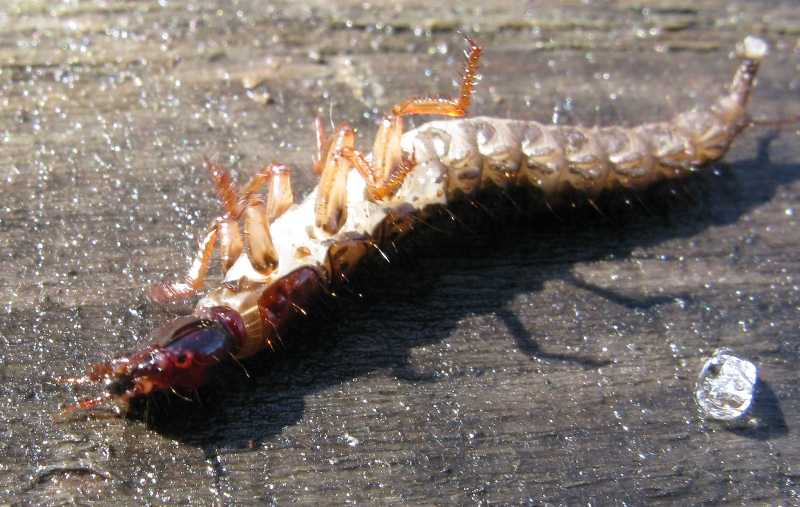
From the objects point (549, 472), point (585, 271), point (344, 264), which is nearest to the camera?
point (549, 472)

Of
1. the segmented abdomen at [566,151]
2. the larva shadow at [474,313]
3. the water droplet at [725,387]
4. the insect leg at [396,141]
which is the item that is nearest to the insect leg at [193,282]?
the larva shadow at [474,313]

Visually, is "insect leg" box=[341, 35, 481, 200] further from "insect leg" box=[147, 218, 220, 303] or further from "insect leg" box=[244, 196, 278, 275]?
"insect leg" box=[147, 218, 220, 303]

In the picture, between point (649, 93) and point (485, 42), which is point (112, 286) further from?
point (649, 93)

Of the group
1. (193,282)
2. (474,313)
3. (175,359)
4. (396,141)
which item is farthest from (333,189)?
(175,359)

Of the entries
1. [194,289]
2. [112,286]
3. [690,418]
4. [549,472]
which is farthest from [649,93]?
[112,286]

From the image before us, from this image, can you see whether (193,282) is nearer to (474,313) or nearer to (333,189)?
(333,189)

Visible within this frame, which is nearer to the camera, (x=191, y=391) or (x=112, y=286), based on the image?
(x=191, y=391)

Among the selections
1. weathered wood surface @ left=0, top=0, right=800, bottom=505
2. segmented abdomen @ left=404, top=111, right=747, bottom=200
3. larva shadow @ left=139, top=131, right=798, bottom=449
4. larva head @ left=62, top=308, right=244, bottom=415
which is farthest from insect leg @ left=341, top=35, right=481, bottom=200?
larva head @ left=62, top=308, right=244, bottom=415
